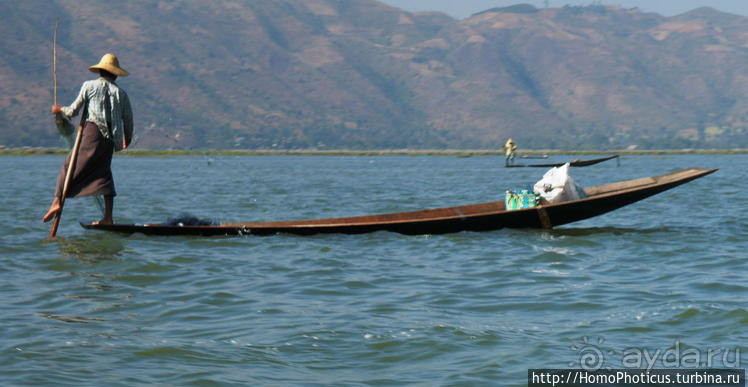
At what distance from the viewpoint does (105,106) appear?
1125 cm

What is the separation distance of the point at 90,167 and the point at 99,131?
0.51 meters

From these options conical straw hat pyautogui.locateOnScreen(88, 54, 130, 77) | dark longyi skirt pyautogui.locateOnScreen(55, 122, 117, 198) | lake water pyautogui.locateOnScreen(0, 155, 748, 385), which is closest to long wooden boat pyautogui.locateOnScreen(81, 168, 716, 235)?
lake water pyautogui.locateOnScreen(0, 155, 748, 385)

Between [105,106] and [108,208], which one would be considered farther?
[108,208]

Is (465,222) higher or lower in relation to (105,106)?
lower

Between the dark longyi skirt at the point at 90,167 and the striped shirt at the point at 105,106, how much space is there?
142 millimetres

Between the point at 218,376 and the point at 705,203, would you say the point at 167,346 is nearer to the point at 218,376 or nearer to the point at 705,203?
the point at 218,376

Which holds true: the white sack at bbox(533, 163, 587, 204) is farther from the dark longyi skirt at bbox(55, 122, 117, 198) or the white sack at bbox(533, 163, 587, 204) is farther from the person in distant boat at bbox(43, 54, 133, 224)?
the dark longyi skirt at bbox(55, 122, 117, 198)

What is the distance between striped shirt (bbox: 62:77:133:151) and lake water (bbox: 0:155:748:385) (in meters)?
1.60

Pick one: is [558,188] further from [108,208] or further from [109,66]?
[109,66]

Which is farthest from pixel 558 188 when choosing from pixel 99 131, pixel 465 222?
pixel 99 131

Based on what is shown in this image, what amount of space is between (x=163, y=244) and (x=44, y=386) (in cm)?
664

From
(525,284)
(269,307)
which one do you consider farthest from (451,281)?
(269,307)

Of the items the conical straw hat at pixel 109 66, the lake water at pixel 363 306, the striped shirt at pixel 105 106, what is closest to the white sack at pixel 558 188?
the lake water at pixel 363 306

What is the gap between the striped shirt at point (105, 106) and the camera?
36.7ft
